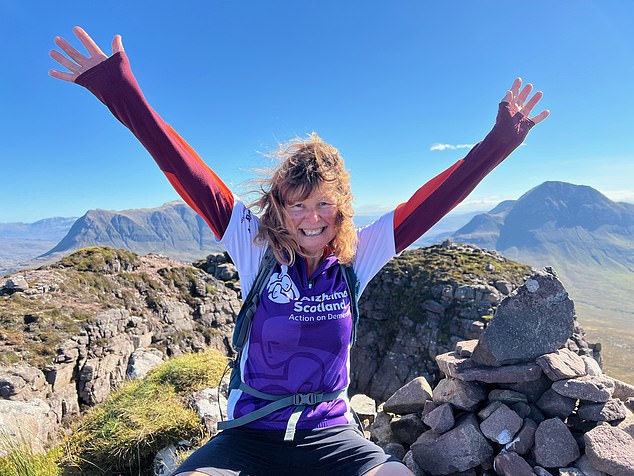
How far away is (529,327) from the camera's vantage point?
20.9ft

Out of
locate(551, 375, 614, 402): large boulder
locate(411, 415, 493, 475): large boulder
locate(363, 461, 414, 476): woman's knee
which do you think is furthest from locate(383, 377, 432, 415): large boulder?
locate(363, 461, 414, 476): woman's knee

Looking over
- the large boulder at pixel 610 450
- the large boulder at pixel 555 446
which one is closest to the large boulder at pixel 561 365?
the large boulder at pixel 555 446

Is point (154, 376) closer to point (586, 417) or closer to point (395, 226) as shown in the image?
point (395, 226)

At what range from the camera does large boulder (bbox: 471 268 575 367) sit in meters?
6.23

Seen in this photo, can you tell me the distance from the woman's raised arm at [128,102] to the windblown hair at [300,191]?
693 mm

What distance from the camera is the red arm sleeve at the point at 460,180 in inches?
191

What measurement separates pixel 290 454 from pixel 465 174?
389 cm

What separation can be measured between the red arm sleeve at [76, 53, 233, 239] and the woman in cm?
1

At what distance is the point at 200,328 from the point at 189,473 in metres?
39.7

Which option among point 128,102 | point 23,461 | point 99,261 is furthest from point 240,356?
point 99,261

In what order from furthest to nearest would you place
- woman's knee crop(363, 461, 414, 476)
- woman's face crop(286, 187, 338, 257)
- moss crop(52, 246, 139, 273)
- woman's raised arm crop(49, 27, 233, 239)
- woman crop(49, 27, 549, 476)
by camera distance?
moss crop(52, 246, 139, 273), woman's face crop(286, 187, 338, 257), woman's raised arm crop(49, 27, 233, 239), woman crop(49, 27, 549, 476), woman's knee crop(363, 461, 414, 476)

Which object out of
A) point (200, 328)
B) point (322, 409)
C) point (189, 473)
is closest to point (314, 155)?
point (322, 409)

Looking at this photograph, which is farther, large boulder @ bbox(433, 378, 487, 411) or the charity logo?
large boulder @ bbox(433, 378, 487, 411)

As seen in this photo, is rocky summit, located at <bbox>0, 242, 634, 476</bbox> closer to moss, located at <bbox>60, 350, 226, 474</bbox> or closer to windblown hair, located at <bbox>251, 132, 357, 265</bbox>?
moss, located at <bbox>60, 350, 226, 474</bbox>
